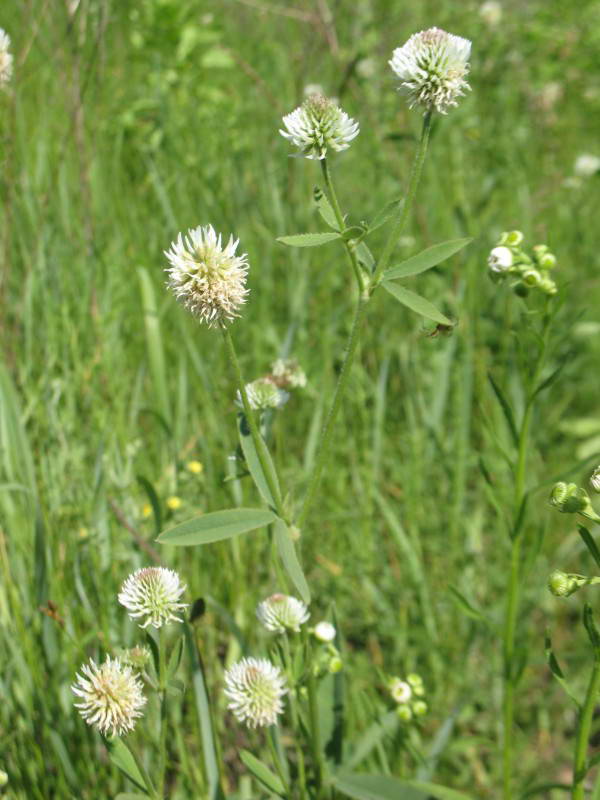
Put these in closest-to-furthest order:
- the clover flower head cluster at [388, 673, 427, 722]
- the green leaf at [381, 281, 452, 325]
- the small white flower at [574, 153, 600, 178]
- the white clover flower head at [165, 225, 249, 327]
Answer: the white clover flower head at [165, 225, 249, 327] < the green leaf at [381, 281, 452, 325] < the clover flower head cluster at [388, 673, 427, 722] < the small white flower at [574, 153, 600, 178]

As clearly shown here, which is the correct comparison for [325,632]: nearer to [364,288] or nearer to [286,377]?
[286,377]

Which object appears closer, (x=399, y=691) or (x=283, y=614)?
(x=283, y=614)

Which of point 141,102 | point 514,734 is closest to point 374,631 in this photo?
point 514,734

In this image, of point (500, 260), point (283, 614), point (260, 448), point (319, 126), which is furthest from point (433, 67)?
point (283, 614)

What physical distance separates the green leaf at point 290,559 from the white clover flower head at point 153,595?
12 cm

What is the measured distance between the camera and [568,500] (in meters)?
0.99

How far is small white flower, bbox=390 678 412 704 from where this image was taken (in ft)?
4.43

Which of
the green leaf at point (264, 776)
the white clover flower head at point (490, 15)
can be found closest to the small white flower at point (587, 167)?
the white clover flower head at point (490, 15)

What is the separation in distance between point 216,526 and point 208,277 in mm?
304

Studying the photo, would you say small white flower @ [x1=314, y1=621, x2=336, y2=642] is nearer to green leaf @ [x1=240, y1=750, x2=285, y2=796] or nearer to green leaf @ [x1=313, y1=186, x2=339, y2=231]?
green leaf @ [x1=240, y1=750, x2=285, y2=796]

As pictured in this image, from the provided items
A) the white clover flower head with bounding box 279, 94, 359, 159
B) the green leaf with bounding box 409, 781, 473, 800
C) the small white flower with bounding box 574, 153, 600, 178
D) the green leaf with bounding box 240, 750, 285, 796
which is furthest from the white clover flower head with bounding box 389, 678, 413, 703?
the small white flower with bounding box 574, 153, 600, 178

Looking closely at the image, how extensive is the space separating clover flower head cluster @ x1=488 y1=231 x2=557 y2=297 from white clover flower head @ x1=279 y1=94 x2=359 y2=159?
35 centimetres

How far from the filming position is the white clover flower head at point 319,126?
3.26 feet

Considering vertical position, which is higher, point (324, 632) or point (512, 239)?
point (512, 239)
